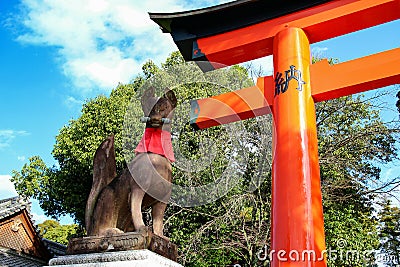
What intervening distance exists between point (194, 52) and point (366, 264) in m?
6.90

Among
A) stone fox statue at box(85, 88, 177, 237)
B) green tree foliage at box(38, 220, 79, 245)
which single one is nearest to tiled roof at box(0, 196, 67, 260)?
green tree foliage at box(38, 220, 79, 245)

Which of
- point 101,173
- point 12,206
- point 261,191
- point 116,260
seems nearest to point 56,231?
point 12,206

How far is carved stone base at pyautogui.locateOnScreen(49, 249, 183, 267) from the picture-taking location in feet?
8.83

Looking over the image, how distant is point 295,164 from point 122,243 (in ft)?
5.88

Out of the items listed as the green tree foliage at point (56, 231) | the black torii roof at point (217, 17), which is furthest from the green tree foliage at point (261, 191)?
the green tree foliage at point (56, 231)

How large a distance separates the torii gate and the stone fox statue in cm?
119

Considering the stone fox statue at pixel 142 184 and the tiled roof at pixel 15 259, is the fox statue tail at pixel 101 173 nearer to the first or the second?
the stone fox statue at pixel 142 184

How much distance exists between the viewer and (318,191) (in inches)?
145

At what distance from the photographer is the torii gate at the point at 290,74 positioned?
3.56 metres

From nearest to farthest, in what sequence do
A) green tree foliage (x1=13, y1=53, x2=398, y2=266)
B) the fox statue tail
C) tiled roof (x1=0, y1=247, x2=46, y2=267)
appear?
the fox statue tail, green tree foliage (x1=13, y1=53, x2=398, y2=266), tiled roof (x1=0, y1=247, x2=46, y2=267)

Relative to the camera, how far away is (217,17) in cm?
486

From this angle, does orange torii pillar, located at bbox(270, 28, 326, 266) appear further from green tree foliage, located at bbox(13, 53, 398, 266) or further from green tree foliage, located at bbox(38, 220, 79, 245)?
green tree foliage, located at bbox(38, 220, 79, 245)

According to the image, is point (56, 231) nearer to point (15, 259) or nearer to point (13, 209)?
point (13, 209)

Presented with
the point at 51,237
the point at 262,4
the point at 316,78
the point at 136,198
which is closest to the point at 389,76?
the point at 316,78
